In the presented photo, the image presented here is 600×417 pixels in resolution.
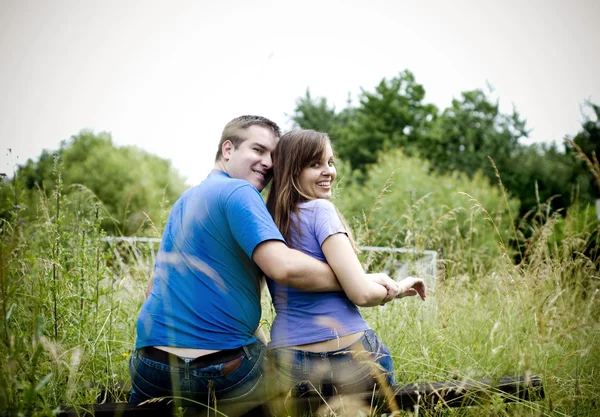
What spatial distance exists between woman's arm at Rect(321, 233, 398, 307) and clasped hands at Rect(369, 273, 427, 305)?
0.17 ft

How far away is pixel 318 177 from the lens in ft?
7.75

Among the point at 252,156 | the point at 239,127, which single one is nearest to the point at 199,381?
the point at 252,156

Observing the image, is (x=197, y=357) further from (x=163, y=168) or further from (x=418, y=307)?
(x=163, y=168)

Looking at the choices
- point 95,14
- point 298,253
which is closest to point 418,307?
point 298,253

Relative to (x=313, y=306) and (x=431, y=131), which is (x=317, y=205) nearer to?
(x=313, y=306)

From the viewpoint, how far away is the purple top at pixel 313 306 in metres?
2.05

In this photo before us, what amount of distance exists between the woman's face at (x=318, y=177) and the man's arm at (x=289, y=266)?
18.4 inches

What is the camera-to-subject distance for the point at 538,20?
616 cm

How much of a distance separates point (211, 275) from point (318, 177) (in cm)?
74

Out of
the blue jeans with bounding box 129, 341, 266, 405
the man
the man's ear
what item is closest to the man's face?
the man's ear

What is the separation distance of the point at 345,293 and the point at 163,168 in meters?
28.6

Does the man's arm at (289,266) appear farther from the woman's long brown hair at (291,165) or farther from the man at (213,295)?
the woman's long brown hair at (291,165)

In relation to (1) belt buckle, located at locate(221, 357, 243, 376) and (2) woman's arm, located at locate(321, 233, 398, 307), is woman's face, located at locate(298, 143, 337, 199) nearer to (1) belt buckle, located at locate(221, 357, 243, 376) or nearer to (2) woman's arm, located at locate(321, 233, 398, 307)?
(2) woman's arm, located at locate(321, 233, 398, 307)

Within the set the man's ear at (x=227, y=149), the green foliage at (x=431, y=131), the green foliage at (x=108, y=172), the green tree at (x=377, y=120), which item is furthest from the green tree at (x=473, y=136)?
the man's ear at (x=227, y=149)
